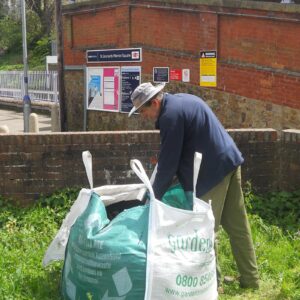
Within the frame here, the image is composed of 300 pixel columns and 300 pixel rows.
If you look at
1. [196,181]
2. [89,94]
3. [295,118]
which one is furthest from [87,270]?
[89,94]

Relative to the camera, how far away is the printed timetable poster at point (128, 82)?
1366 cm

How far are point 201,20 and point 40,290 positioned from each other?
891 centimetres

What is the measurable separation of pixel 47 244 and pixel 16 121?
62.9ft

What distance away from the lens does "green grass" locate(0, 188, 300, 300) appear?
441 centimetres

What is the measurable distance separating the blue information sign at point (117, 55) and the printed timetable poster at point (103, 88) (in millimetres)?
250

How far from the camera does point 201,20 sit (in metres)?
12.1

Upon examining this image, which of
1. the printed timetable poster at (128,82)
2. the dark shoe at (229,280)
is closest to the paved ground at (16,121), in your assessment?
the printed timetable poster at (128,82)

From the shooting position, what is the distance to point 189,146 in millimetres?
4172

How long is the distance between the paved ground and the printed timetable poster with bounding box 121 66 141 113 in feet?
20.4

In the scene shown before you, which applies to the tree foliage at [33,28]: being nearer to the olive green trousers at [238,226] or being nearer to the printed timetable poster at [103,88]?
the printed timetable poster at [103,88]

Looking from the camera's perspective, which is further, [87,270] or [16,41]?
[16,41]

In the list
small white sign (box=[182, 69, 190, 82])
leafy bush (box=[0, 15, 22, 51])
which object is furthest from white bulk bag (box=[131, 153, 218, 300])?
leafy bush (box=[0, 15, 22, 51])

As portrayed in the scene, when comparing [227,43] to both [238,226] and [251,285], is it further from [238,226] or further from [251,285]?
[251,285]

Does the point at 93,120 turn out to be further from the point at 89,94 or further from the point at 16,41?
the point at 16,41
